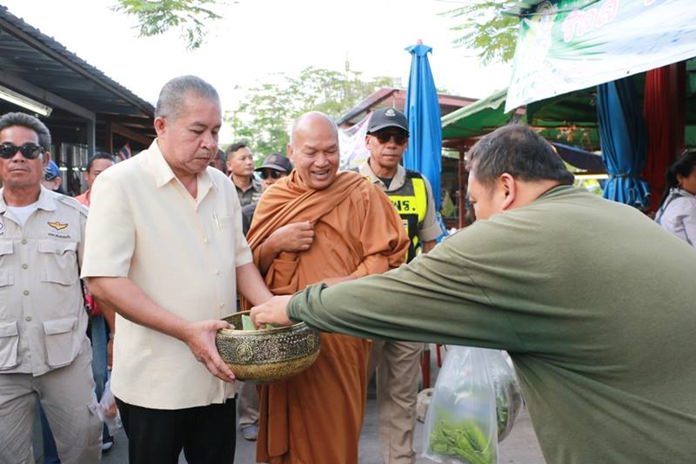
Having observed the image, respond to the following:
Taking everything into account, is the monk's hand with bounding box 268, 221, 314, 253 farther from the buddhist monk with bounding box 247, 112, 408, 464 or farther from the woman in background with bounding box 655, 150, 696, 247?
the woman in background with bounding box 655, 150, 696, 247

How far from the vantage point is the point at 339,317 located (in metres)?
1.71

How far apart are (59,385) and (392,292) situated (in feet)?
5.88

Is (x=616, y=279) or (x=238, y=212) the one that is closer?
(x=616, y=279)

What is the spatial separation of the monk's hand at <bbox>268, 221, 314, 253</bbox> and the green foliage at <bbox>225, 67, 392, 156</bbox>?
2329 cm

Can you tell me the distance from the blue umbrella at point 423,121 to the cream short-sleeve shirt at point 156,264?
3169 millimetres

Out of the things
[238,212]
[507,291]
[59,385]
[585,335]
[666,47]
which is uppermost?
[666,47]

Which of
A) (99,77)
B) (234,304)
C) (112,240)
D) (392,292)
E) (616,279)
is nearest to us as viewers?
(616,279)

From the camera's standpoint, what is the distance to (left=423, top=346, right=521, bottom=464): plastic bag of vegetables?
3021mm

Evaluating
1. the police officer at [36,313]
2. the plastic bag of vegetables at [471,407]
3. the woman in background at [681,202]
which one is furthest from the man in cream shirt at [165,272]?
the woman in background at [681,202]

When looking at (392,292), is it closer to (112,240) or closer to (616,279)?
(616,279)

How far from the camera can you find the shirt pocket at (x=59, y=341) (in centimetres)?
266

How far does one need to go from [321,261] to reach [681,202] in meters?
2.49

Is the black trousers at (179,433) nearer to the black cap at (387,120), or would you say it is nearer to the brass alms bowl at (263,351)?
the brass alms bowl at (263,351)

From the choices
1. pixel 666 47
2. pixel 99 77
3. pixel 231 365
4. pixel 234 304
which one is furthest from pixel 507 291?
pixel 99 77
